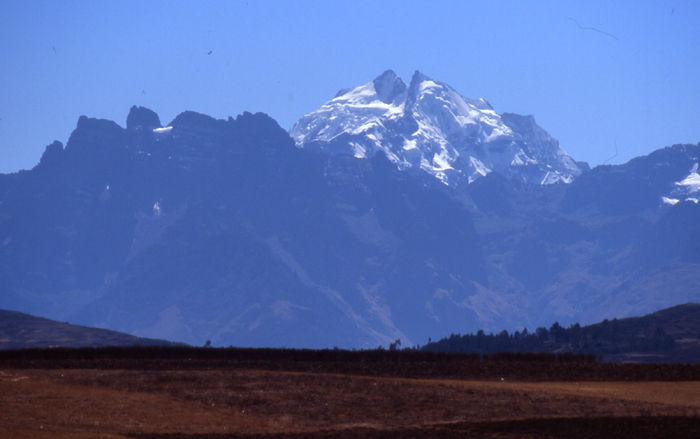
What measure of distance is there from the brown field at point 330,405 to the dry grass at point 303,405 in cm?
5

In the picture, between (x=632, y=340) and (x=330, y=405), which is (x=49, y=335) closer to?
(x=632, y=340)

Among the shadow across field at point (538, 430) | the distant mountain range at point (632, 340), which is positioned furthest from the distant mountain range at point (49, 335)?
the shadow across field at point (538, 430)

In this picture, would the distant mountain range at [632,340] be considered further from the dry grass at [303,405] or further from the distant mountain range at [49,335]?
the distant mountain range at [49,335]

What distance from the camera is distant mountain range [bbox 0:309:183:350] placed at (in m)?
172

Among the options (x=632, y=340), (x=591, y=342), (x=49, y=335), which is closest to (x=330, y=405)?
(x=591, y=342)

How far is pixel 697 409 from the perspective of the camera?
33.0 meters

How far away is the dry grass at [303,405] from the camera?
30812mm

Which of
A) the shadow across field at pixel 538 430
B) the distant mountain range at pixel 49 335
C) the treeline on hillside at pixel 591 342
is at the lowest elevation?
the shadow across field at pixel 538 430

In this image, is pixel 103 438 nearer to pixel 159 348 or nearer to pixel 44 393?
pixel 44 393

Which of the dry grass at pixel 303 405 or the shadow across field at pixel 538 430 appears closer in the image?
the shadow across field at pixel 538 430

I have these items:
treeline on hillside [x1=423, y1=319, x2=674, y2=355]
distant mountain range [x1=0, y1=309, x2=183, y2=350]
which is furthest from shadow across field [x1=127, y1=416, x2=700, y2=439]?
distant mountain range [x1=0, y1=309, x2=183, y2=350]

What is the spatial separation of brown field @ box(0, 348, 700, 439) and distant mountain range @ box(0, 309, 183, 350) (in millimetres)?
131109

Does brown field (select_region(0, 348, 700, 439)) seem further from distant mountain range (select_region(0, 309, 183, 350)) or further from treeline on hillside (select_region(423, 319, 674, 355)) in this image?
distant mountain range (select_region(0, 309, 183, 350))

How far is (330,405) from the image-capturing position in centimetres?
3688
